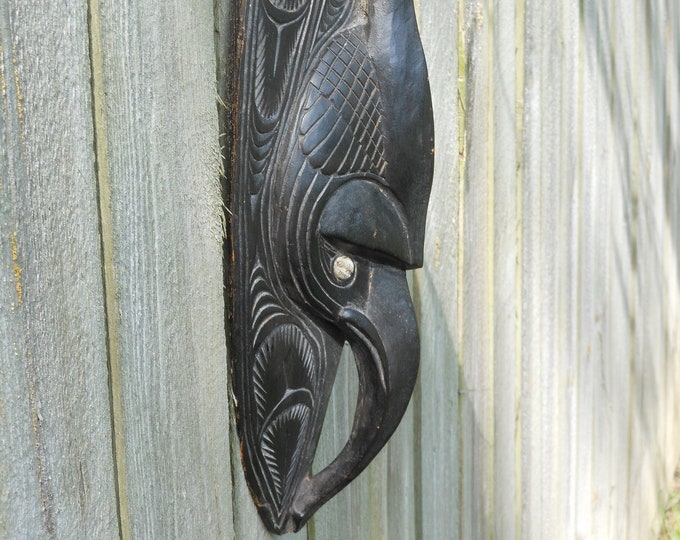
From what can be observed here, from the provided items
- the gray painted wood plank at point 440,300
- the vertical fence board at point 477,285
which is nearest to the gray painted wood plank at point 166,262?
the gray painted wood plank at point 440,300

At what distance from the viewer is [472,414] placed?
1.67m

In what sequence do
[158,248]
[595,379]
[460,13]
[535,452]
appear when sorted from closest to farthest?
[158,248] < [460,13] < [535,452] < [595,379]

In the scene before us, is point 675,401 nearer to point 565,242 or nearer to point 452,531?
point 565,242

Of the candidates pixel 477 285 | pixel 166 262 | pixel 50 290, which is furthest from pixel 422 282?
pixel 50 290

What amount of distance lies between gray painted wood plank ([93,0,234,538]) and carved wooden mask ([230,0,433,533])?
35mm

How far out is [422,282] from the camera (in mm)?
1455

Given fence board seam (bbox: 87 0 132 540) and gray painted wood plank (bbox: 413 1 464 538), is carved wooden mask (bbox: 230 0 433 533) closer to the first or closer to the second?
fence board seam (bbox: 87 0 132 540)

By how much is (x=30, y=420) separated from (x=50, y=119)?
239 mm

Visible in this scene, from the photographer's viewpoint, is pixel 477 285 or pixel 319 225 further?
pixel 477 285

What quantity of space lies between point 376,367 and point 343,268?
0.12 meters

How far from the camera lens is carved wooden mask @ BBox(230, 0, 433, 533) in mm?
871

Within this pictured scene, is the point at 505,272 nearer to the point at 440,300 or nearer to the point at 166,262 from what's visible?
the point at 440,300

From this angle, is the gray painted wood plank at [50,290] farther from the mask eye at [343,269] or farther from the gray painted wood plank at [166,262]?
the mask eye at [343,269]

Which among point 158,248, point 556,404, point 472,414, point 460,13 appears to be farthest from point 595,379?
point 158,248
